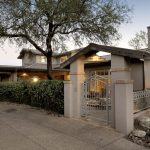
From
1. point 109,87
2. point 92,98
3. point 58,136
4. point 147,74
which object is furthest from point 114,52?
point 147,74

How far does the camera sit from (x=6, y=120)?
9.43 meters

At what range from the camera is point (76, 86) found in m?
9.76

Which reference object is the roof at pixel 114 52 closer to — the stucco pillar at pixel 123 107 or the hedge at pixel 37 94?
the stucco pillar at pixel 123 107

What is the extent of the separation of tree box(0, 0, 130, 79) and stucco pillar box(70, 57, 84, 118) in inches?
164

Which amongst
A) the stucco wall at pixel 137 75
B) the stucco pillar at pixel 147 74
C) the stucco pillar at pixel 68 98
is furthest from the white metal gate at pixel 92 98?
the stucco wall at pixel 137 75

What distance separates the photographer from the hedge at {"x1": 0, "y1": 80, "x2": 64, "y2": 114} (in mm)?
10750

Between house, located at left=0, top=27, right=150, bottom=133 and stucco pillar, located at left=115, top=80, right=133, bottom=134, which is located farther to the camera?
house, located at left=0, top=27, right=150, bottom=133

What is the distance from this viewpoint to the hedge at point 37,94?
10.8 m

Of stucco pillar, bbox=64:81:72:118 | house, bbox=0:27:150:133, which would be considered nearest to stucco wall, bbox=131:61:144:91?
house, bbox=0:27:150:133

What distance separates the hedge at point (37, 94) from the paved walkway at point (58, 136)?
5.32 ft

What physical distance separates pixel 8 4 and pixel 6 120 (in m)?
7.63

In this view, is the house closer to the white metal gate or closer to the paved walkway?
the white metal gate

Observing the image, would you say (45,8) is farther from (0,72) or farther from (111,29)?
(0,72)

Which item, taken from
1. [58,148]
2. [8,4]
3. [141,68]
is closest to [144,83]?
[141,68]
